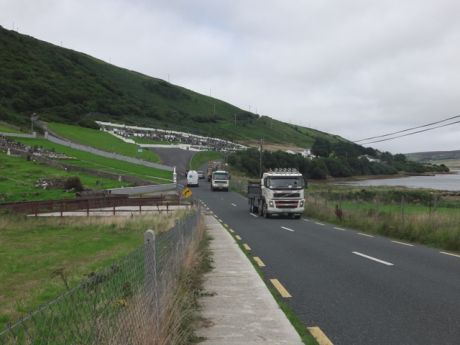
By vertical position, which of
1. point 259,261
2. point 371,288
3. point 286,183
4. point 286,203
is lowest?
point 259,261

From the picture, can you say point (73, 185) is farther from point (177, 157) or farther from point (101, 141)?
point (177, 157)

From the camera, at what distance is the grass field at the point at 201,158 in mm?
99438

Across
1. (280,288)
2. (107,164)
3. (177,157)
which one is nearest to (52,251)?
(280,288)

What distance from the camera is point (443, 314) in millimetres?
7379

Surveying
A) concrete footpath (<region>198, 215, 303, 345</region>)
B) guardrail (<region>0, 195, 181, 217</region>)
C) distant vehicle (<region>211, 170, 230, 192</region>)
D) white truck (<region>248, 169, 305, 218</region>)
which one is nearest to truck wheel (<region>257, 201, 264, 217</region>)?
white truck (<region>248, 169, 305, 218</region>)

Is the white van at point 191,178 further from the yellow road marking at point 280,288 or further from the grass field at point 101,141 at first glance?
the yellow road marking at point 280,288

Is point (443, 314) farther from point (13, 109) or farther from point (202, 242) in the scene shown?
point (13, 109)

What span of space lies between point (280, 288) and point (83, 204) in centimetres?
2971

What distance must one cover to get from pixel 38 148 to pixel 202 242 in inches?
2495

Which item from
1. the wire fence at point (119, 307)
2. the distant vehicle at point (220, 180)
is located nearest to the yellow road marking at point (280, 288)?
the wire fence at point (119, 307)

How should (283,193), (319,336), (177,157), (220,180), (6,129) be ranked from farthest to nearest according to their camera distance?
(177,157)
(6,129)
(220,180)
(283,193)
(319,336)

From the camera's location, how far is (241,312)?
748cm

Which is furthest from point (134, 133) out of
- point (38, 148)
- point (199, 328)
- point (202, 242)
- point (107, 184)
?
point (199, 328)

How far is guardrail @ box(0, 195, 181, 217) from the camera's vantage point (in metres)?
33.2
